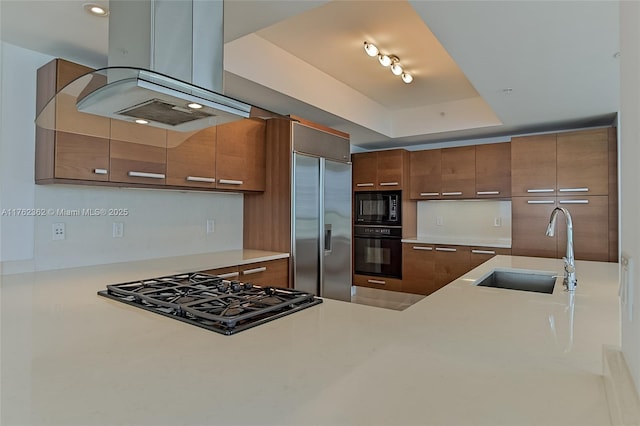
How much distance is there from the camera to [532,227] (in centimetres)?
379

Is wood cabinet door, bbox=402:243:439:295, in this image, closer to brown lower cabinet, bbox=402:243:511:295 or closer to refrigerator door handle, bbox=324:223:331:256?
brown lower cabinet, bbox=402:243:511:295

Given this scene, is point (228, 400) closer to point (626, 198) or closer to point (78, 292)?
point (626, 198)

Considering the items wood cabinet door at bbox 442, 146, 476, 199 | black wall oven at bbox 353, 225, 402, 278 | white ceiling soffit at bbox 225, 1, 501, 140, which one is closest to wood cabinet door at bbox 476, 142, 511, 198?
wood cabinet door at bbox 442, 146, 476, 199

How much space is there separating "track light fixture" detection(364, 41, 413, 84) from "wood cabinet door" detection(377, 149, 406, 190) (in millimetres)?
1349

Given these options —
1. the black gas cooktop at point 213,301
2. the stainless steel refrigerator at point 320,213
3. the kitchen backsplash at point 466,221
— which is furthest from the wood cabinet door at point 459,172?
the black gas cooktop at point 213,301

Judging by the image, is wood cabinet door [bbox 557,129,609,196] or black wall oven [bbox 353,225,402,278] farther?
black wall oven [bbox 353,225,402,278]

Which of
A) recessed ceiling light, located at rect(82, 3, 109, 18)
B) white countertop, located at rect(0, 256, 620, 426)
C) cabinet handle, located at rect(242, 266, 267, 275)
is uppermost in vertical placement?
recessed ceiling light, located at rect(82, 3, 109, 18)

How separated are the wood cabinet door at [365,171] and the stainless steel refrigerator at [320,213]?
1.04 m

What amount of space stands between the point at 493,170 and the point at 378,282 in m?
1.91

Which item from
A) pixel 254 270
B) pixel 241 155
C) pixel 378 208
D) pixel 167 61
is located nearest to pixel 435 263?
pixel 378 208

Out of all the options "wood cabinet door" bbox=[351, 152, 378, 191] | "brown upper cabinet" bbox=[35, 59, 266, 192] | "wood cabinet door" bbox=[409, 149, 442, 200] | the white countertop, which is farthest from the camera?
"wood cabinet door" bbox=[351, 152, 378, 191]

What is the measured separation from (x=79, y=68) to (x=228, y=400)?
216 cm

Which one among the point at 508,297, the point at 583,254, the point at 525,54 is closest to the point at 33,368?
the point at 508,297

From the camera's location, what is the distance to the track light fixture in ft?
9.05
